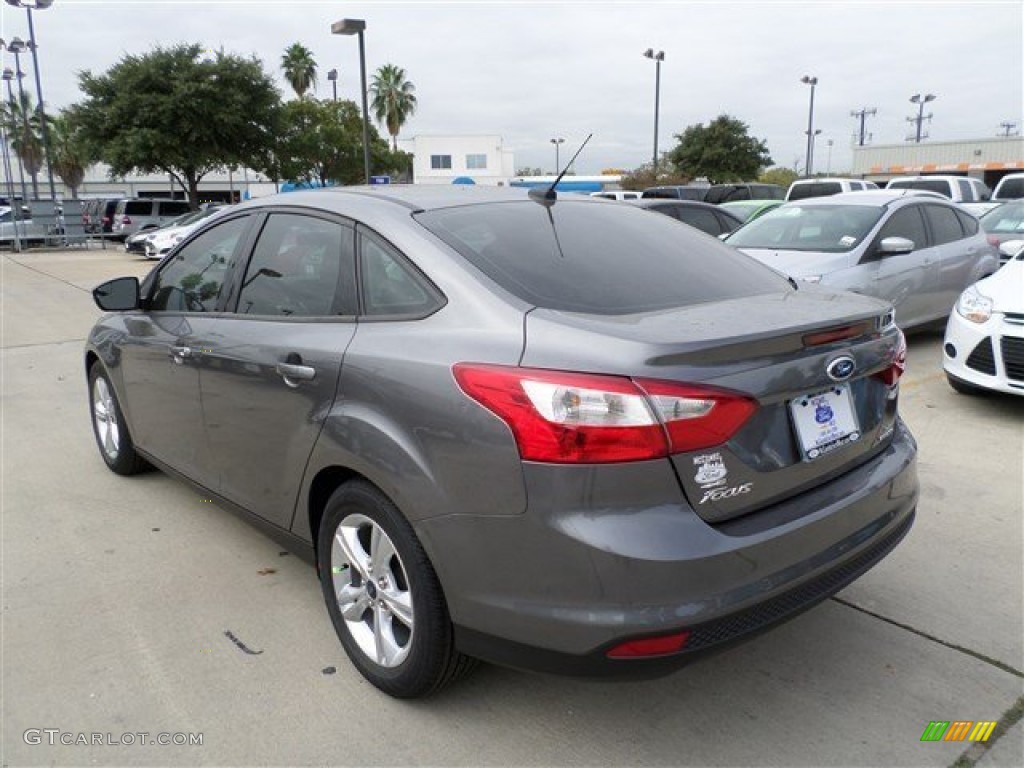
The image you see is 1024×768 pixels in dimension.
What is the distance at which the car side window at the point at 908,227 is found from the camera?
762 centimetres

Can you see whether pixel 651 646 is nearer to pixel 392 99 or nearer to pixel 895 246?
pixel 895 246

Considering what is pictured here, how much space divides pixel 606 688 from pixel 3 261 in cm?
2521

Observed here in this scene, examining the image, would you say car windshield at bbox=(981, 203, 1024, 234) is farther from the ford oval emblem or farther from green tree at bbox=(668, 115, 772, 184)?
green tree at bbox=(668, 115, 772, 184)

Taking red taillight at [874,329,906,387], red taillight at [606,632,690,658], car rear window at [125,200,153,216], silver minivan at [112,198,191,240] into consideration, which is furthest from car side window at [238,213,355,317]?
car rear window at [125,200,153,216]

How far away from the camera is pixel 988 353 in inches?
218

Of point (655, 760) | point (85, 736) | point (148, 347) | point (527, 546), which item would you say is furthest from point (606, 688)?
point (148, 347)

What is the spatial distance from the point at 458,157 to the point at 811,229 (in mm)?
73773

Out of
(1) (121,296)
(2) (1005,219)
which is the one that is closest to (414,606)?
(1) (121,296)

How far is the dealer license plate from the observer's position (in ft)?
7.50

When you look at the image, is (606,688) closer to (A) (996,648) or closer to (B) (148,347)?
(A) (996,648)

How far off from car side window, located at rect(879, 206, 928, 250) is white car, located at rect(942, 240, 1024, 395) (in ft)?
5.40

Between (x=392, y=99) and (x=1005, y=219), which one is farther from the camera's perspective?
(x=392, y=99)

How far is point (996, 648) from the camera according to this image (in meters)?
2.90

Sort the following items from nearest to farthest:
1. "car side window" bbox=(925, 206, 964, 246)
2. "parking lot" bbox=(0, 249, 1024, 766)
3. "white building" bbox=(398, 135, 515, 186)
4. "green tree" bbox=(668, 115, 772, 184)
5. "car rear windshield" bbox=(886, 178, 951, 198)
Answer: "parking lot" bbox=(0, 249, 1024, 766), "car side window" bbox=(925, 206, 964, 246), "car rear windshield" bbox=(886, 178, 951, 198), "green tree" bbox=(668, 115, 772, 184), "white building" bbox=(398, 135, 515, 186)
